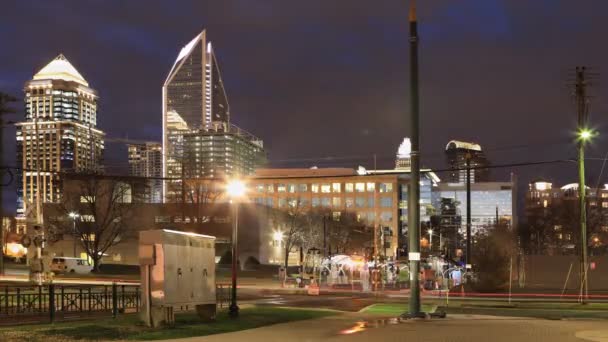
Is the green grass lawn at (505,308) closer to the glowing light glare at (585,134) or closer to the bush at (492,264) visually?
the glowing light glare at (585,134)

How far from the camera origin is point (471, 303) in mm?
38812

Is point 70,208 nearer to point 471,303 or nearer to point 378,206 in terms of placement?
point 471,303

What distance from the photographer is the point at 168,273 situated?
18828 mm

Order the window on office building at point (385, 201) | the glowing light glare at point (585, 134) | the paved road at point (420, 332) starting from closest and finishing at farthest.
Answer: the paved road at point (420, 332) < the glowing light glare at point (585, 134) < the window on office building at point (385, 201)

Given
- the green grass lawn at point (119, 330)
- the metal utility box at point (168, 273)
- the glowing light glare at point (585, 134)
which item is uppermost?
the glowing light glare at point (585, 134)

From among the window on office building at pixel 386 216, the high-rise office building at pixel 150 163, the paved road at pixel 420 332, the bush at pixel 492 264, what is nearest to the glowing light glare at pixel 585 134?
the bush at pixel 492 264

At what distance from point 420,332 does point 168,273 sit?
6.69 metres

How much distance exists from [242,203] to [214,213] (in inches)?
394

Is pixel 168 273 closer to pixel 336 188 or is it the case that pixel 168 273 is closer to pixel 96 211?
pixel 96 211

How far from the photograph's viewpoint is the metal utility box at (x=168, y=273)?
60.8ft

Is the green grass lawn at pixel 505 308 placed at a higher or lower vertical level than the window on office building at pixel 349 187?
lower

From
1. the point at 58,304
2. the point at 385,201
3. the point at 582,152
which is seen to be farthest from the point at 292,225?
the point at 58,304

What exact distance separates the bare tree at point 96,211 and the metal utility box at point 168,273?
53.5 metres

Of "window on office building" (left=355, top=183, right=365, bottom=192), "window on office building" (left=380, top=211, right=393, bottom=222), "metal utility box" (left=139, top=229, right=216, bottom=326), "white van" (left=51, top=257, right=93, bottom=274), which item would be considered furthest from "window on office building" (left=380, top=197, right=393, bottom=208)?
"metal utility box" (left=139, top=229, right=216, bottom=326)
